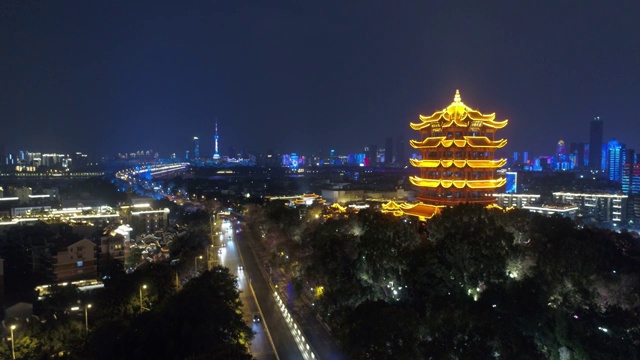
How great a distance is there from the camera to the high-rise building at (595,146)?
9744cm

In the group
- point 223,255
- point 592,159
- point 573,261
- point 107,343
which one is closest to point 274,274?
point 223,255

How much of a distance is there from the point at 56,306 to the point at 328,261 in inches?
352

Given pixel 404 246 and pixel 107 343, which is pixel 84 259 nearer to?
pixel 107 343

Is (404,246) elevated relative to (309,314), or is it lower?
elevated

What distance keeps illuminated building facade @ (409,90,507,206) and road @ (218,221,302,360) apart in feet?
32.2

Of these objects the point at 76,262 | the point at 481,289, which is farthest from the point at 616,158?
the point at 76,262

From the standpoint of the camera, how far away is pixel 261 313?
55.3 ft

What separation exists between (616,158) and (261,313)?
6981cm

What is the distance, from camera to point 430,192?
974 inches

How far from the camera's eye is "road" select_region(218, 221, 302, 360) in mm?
13578

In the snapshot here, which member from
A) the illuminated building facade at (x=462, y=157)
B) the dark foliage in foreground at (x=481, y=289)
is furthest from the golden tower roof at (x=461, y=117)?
the dark foliage in foreground at (x=481, y=289)

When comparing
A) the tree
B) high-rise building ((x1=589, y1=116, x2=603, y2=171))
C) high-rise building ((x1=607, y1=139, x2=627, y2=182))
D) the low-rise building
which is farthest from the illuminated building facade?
high-rise building ((x1=589, y1=116, x2=603, y2=171))

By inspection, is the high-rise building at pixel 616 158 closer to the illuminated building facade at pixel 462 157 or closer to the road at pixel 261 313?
the illuminated building facade at pixel 462 157

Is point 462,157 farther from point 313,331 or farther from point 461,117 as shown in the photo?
point 313,331
